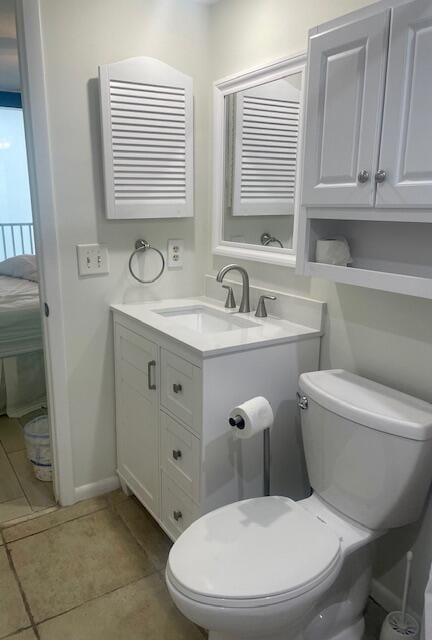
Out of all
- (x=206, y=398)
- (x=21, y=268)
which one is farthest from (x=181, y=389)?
(x=21, y=268)

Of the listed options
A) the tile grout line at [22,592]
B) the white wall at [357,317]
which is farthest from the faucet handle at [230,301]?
the tile grout line at [22,592]

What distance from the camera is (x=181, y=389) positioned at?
5.34ft

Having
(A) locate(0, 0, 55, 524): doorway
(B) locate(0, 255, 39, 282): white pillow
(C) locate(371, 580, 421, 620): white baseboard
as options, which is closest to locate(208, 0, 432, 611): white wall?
(C) locate(371, 580, 421, 620): white baseboard

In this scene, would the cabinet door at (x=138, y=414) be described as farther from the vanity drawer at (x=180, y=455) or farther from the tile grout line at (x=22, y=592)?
the tile grout line at (x=22, y=592)

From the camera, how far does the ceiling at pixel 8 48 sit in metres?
2.66

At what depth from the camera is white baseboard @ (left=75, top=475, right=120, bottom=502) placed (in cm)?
221

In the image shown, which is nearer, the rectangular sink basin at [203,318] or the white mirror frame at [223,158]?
the white mirror frame at [223,158]

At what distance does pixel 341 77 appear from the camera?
128cm

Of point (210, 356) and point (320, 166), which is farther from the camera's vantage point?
point (210, 356)

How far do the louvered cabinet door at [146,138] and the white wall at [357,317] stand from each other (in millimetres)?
308

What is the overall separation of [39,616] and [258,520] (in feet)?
2.84

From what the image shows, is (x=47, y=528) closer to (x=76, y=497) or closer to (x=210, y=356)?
(x=76, y=497)

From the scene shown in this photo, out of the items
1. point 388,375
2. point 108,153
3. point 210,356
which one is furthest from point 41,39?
point 388,375

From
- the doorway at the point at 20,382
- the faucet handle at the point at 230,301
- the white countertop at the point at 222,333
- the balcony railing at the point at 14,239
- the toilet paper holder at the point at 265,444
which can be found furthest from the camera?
the balcony railing at the point at 14,239
